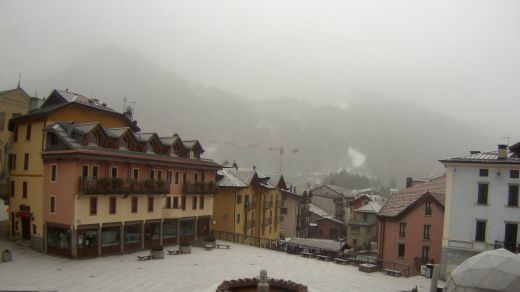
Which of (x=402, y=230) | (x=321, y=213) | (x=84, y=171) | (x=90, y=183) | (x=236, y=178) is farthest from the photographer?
(x=321, y=213)

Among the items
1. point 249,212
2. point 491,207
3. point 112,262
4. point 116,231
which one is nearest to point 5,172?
point 116,231

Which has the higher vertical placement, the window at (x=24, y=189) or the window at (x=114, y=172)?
the window at (x=114, y=172)

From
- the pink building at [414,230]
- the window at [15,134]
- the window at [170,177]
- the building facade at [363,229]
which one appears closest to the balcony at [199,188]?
the window at [170,177]

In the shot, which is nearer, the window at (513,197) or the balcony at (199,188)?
the window at (513,197)

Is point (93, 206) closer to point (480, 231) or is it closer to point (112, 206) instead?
point (112, 206)

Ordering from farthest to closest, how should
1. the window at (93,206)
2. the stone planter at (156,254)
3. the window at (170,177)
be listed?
the window at (170,177) < the stone planter at (156,254) < the window at (93,206)

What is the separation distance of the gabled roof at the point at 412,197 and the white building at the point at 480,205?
27.3ft

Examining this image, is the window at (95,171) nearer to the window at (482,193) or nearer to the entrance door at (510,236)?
the window at (482,193)

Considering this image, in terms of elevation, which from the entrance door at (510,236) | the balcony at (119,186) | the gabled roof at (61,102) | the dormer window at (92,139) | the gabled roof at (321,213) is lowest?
the gabled roof at (321,213)

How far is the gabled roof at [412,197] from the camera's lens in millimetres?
50434

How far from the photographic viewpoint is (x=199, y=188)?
5231 centimetres

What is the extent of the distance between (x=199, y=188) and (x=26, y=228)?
60.1ft

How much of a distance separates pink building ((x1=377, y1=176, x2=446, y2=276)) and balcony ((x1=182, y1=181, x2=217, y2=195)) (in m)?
20.9

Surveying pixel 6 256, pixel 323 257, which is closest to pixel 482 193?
pixel 323 257
